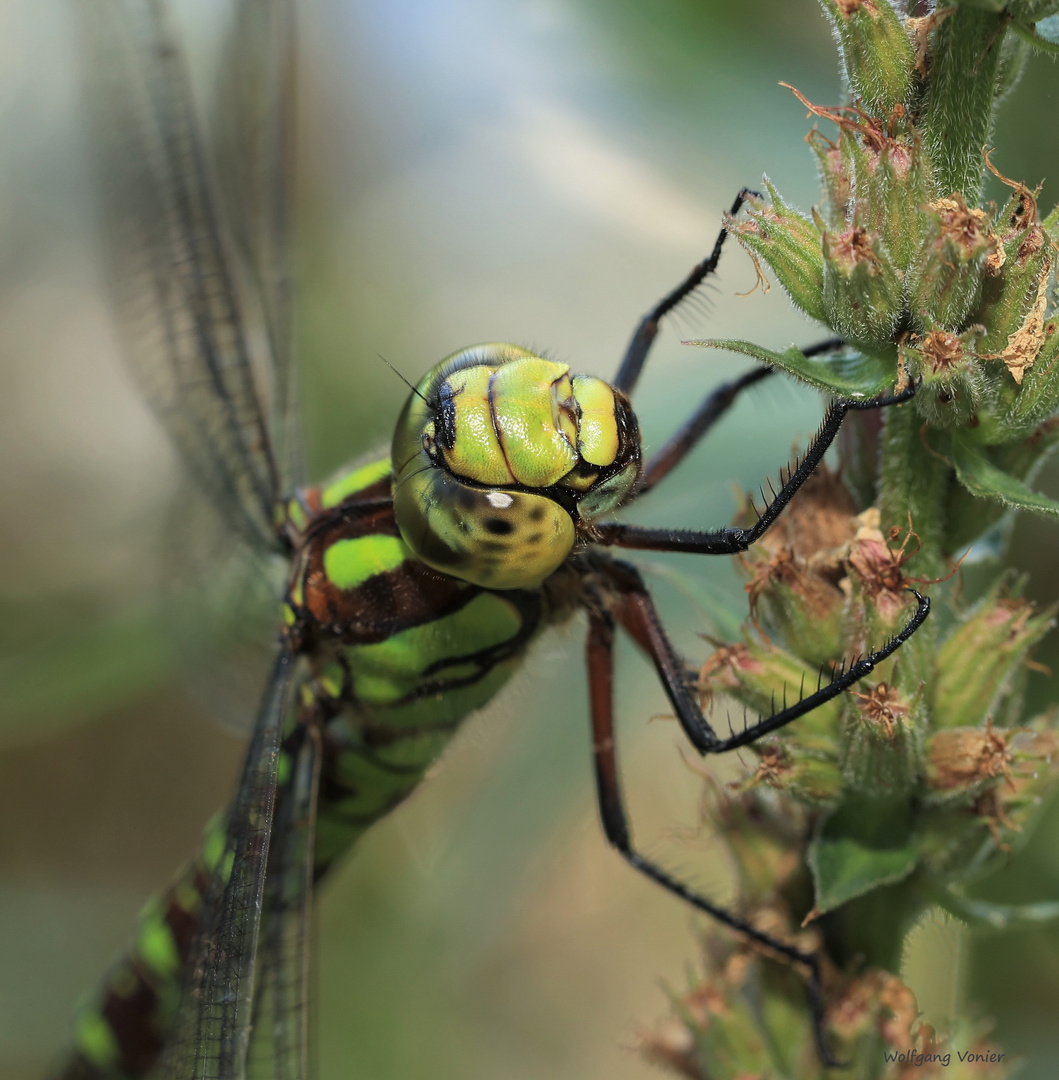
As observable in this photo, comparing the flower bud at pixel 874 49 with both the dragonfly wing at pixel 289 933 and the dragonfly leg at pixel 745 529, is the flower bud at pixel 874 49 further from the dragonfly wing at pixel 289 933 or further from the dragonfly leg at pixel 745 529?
the dragonfly wing at pixel 289 933

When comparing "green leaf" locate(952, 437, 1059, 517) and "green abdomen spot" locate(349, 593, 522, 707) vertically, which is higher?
"green leaf" locate(952, 437, 1059, 517)

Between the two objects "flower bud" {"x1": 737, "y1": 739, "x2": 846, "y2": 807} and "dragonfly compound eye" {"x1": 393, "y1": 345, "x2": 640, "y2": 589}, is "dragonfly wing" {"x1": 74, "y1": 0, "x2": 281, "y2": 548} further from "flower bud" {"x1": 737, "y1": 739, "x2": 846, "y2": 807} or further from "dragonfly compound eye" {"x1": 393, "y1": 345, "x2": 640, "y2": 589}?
"flower bud" {"x1": 737, "y1": 739, "x2": 846, "y2": 807}

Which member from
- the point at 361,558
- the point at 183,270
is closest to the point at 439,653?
the point at 361,558

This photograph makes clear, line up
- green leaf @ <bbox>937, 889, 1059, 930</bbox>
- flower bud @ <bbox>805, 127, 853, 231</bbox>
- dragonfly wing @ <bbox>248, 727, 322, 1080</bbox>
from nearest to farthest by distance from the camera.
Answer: flower bud @ <bbox>805, 127, 853, 231</bbox>, green leaf @ <bbox>937, 889, 1059, 930</bbox>, dragonfly wing @ <bbox>248, 727, 322, 1080</bbox>

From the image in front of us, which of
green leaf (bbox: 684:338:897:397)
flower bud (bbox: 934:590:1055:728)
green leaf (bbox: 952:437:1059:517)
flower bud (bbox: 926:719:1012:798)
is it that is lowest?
flower bud (bbox: 926:719:1012:798)

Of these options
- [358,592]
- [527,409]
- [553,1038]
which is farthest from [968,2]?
[553,1038]

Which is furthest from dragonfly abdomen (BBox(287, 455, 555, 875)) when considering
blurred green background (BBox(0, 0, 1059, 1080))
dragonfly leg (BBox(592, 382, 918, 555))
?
dragonfly leg (BBox(592, 382, 918, 555))

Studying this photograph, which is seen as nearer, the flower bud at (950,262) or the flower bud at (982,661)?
the flower bud at (950,262)

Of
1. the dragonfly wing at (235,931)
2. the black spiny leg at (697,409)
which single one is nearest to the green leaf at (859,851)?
the black spiny leg at (697,409)
